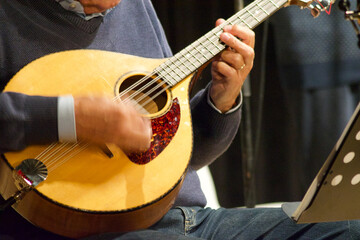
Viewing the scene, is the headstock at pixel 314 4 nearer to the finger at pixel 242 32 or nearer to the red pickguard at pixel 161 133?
the finger at pixel 242 32

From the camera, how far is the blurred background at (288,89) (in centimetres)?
256

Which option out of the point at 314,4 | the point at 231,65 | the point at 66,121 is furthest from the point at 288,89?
the point at 66,121

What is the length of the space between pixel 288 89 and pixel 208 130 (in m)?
1.32

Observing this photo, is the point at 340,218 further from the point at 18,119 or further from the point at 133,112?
the point at 18,119

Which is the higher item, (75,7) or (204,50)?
(75,7)

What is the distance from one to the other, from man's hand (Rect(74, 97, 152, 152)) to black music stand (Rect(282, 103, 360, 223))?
0.40 metres

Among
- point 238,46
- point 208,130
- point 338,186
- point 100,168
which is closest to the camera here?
point 338,186

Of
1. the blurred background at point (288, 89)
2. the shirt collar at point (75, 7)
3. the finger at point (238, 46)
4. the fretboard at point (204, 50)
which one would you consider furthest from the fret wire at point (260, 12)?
the blurred background at point (288, 89)

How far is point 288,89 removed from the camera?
8.67 feet

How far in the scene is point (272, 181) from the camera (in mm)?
2754

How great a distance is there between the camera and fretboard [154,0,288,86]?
1312mm

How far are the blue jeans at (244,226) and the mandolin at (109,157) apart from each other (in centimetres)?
11

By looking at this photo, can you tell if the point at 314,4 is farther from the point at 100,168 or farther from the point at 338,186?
the point at 100,168

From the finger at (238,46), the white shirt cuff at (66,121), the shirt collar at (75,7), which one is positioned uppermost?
the shirt collar at (75,7)
